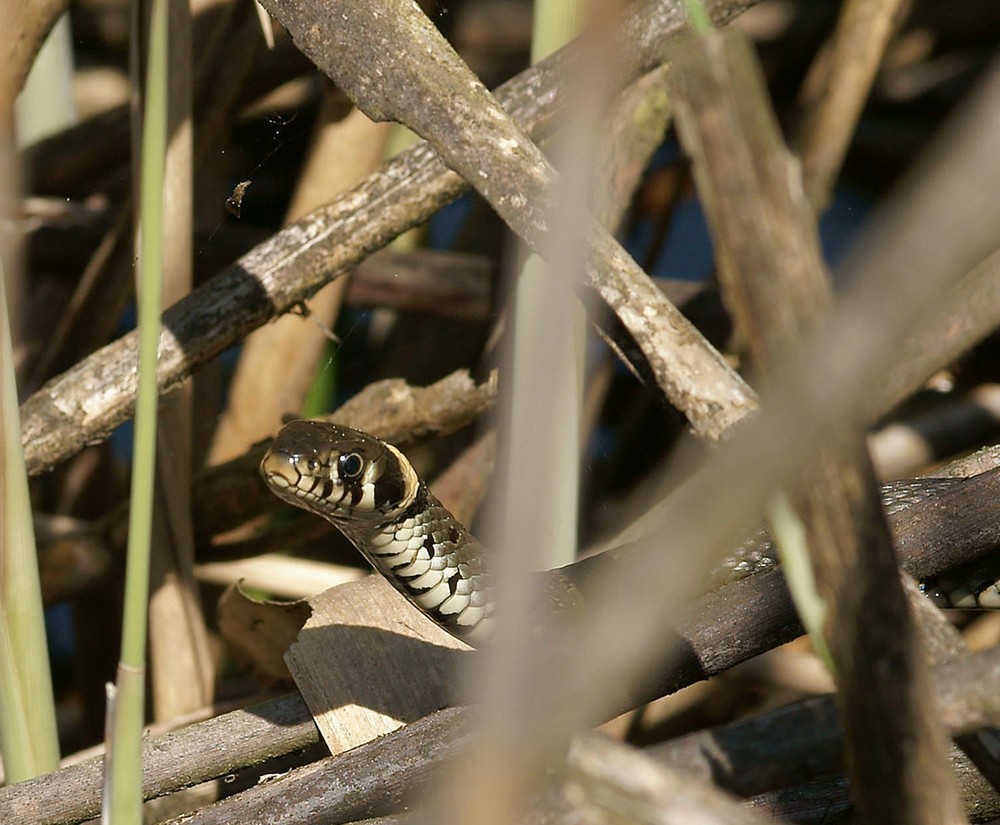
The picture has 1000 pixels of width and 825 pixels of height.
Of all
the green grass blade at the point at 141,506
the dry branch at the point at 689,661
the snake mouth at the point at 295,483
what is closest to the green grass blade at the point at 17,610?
the dry branch at the point at 689,661

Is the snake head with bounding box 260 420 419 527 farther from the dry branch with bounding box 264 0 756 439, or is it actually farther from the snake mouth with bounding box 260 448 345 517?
the dry branch with bounding box 264 0 756 439

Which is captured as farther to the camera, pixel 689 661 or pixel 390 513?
pixel 390 513

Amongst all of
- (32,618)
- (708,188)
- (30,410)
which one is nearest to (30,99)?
(30,410)

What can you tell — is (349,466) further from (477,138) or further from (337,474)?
(477,138)

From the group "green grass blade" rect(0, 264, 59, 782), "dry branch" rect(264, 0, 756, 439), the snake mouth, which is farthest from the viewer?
the snake mouth

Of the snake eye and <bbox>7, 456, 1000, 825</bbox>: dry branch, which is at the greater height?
the snake eye

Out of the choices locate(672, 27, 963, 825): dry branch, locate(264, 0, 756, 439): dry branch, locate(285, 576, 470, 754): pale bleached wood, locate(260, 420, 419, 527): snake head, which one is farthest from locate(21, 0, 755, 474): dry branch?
locate(672, 27, 963, 825): dry branch

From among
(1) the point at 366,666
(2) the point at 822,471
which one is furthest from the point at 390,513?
(2) the point at 822,471

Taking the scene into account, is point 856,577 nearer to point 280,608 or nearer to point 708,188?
point 708,188
